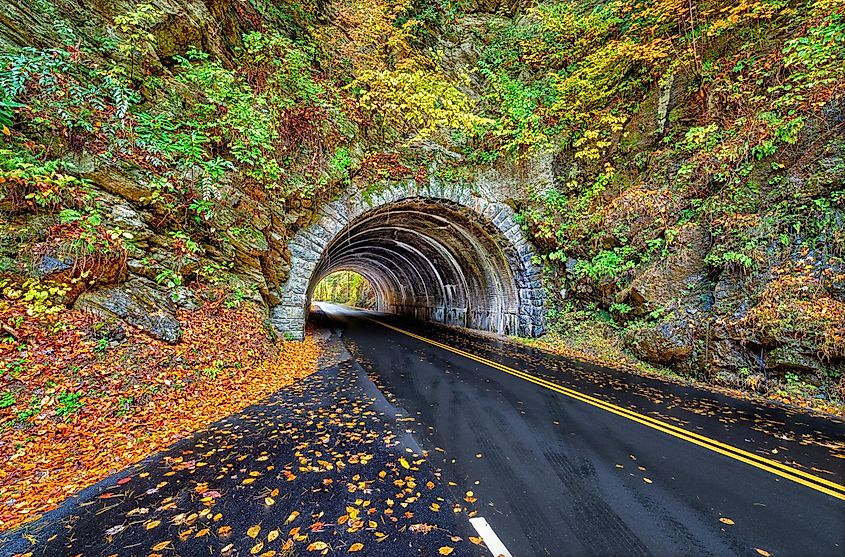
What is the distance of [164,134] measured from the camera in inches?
272

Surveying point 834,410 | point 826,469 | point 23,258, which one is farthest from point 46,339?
point 834,410

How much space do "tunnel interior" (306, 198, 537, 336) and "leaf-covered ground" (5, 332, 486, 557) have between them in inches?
341

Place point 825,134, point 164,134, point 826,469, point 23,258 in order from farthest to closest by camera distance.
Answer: point 825,134
point 164,134
point 23,258
point 826,469

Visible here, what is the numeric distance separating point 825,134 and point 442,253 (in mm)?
13589

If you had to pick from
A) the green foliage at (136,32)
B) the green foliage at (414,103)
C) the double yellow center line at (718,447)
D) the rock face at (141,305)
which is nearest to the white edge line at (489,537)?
the double yellow center line at (718,447)

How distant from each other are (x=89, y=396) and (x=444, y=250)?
15.0 meters

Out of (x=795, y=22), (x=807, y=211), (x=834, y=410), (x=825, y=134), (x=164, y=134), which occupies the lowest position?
(x=834, y=410)

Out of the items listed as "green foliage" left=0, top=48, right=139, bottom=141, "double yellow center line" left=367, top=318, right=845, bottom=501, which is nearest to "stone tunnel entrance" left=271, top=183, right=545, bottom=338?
"green foliage" left=0, top=48, right=139, bottom=141

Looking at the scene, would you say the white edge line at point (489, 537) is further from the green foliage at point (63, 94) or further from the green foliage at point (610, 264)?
the green foliage at point (610, 264)

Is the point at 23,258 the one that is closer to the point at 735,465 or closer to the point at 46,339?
the point at 46,339

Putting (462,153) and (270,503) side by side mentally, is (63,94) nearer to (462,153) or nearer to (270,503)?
(270,503)

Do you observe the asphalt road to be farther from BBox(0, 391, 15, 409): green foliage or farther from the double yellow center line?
BBox(0, 391, 15, 409): green foliage

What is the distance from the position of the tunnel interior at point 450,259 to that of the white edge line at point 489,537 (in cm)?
1023

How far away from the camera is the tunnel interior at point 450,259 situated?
13.7 meters
